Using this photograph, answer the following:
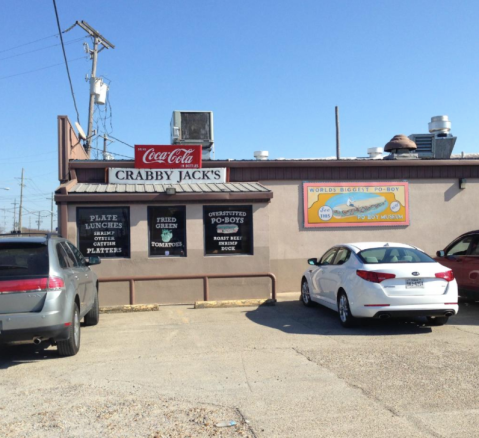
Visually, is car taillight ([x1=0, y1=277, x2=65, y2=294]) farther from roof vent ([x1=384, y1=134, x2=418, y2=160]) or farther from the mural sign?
roof vent ([x1=384, y1=134, x2=418, y2=160])

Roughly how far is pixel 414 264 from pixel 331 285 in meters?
1.76

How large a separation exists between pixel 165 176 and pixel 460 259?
7.39 m

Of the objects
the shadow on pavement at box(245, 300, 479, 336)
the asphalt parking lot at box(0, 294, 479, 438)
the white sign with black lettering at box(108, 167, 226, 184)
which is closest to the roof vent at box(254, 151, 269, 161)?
the white sign with black lettering at box(108, 167, 226, 184)

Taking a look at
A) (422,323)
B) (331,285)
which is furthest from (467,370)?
(331,285)

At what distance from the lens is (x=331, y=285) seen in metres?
9.84

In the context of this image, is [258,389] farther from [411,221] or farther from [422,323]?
[411,221]

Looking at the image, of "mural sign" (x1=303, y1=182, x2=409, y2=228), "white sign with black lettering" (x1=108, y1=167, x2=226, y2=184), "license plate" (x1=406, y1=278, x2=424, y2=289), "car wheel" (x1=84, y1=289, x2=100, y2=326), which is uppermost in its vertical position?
"white sign with black lettering" (x1=108, y1=167, x2=226, y2=184)

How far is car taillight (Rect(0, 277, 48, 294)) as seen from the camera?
657cm

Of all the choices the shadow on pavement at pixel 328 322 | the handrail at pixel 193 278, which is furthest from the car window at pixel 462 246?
the handrail at pixel 193 278

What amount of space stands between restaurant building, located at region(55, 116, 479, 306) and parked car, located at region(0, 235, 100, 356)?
515cm

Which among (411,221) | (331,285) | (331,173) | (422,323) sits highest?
(331,173)

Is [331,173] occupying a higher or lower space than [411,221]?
higher

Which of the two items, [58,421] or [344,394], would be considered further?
[344,394]

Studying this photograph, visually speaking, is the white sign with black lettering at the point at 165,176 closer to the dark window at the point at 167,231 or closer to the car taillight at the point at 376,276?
the dark window at the point at 167,231
